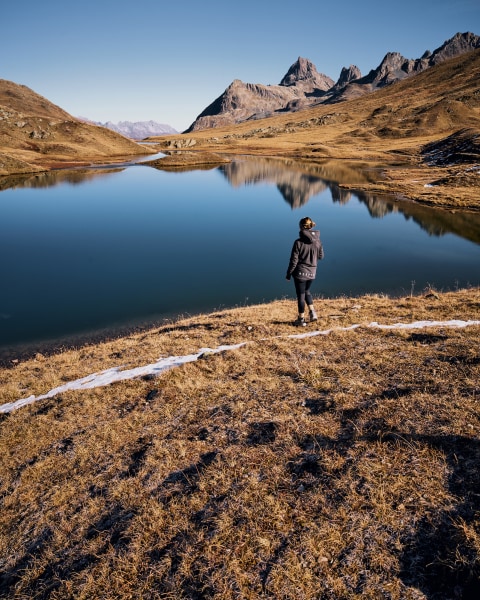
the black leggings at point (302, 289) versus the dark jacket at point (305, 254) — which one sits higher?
the dark jacket at point (305, 254)

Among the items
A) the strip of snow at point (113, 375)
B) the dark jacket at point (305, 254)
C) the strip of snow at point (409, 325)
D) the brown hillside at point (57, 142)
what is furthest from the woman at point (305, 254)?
the brown hillside at point (57, 142)

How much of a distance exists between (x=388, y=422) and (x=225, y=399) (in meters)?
4.07

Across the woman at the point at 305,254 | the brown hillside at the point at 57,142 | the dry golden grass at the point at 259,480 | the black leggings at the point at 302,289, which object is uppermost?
the brown hillside at the point at 57,142

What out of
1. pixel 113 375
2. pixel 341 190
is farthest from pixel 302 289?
pixel 341 190

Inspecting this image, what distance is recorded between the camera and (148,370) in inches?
457

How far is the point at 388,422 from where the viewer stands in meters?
7.07

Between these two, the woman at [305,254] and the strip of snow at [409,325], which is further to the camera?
the strip of snow at [409,325]

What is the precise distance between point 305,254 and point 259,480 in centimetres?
809

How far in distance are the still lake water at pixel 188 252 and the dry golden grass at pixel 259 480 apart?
14034mm

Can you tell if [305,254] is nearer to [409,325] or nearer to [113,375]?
[409,325]

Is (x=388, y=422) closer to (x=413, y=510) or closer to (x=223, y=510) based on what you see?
(x=413, y=510)

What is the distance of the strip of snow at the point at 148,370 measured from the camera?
447 inches

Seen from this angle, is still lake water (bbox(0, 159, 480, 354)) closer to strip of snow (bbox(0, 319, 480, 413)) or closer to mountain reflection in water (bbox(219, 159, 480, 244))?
mountain reflection in water (bbox(219, 159, 480, 244))

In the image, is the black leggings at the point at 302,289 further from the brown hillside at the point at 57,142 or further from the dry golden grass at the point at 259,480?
the brown hillside at the point at 57,142
